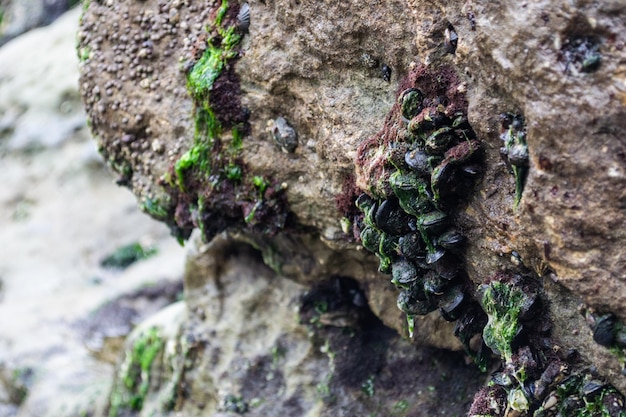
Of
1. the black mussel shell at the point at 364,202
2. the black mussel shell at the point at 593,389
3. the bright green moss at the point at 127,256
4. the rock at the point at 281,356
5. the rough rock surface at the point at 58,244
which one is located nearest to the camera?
the black mussel shell at the point at 593,389

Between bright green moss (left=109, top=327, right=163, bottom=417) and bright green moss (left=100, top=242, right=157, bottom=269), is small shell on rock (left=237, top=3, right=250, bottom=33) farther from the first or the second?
bright green moss (left=100, top=242, right=157, bottom=269)

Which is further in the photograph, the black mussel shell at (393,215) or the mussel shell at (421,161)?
the black mussel shell at (393,215)

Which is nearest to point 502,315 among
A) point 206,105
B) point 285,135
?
point 285,135

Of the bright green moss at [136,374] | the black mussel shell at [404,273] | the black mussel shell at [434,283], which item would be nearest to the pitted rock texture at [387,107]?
the black mussel shell at [434,283]

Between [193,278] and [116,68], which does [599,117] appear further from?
[193,278]

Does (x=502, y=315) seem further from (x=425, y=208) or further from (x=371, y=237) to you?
(x=371, y=237)

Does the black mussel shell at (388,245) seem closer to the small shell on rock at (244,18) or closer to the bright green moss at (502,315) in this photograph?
the bright green moss at (502,315)

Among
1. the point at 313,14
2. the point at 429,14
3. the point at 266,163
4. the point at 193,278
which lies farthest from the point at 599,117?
the point at 193,278
